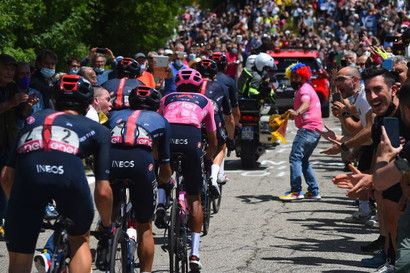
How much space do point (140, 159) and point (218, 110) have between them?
431 centimetres

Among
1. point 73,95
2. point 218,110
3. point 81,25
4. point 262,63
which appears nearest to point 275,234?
point 218,110

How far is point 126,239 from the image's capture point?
8555 millimetres

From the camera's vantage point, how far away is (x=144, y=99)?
361 inches

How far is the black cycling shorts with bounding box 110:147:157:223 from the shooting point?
28.4ft

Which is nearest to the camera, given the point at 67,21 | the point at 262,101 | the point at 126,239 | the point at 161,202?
the point at 126,239

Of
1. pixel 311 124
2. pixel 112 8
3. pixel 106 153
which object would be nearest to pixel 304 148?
pixel 311 124

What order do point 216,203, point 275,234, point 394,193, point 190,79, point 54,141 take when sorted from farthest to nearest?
point 216,203
point 275,234
point 190,79
point 394,193
point 54,141

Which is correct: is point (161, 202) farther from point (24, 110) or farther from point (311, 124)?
point (311, 124)

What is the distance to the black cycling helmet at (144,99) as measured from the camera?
9.16 m

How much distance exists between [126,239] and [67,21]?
43.6 ft

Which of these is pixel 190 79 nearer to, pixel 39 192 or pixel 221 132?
pixel 221 132

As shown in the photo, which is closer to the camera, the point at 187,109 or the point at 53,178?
the point at 53,178

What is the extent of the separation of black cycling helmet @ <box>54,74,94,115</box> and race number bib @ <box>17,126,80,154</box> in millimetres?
303

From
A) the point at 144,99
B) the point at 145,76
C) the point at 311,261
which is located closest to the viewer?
the point at 144,99
